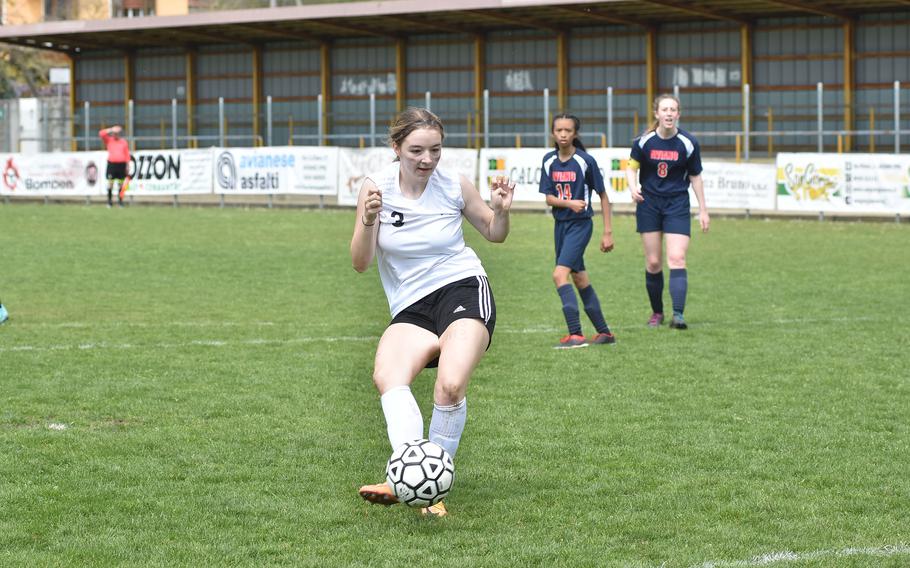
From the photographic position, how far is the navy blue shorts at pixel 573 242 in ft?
34.7

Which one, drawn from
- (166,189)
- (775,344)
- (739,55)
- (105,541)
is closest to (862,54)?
(739,55)

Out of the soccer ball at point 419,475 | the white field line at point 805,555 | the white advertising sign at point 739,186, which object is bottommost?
the white field line at point 805,555

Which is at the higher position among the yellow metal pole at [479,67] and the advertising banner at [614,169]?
the yellow metal pole at [479,67]

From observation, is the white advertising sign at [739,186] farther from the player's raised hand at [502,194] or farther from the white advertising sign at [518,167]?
the player's raised hand at [502,194]

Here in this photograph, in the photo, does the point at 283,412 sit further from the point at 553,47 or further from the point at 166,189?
the point at 553,47

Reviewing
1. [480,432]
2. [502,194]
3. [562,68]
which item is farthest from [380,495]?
[562,68]

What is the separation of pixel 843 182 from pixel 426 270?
19.3m

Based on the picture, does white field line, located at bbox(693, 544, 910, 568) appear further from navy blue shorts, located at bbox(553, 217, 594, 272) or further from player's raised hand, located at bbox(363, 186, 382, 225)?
navy blue shorts, located at bbox(553, 217, 594, 272)

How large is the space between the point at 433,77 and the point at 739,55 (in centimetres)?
957

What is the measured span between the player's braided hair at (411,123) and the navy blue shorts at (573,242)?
500 cm

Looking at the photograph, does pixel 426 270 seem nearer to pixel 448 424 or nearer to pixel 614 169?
pixel 448 424

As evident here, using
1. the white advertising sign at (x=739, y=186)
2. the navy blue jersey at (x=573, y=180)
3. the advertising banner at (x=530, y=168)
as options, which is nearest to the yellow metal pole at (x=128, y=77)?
the advertising banner at (x=530, y=168)

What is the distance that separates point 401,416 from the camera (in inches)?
212

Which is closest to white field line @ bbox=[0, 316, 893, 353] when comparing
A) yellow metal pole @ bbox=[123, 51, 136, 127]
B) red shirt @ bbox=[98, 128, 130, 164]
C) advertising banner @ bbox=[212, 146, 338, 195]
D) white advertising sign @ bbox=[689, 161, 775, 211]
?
white advertising sign @ bbox=[689, 161, 775, 211]
